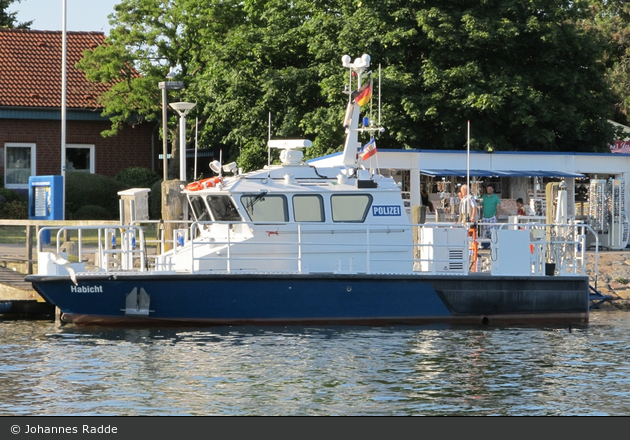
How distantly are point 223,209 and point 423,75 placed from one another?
13423 mm

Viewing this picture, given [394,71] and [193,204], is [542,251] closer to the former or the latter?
[193,204]

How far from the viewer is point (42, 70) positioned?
3675cm

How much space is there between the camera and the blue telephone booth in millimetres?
20859

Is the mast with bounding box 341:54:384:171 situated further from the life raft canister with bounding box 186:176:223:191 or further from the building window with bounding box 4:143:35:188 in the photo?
the building window with bounding box 4:143:35:188

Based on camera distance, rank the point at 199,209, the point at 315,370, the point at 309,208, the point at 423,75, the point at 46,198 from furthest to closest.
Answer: the point at 423,75 → the point at 46,198 → the point at 199,209 → the point at 309,208 → the point at 315,370

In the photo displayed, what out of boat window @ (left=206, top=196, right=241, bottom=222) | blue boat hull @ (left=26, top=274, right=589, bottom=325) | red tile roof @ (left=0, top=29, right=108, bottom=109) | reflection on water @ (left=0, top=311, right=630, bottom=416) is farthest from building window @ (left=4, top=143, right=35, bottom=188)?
boat window @ (left=206, top=196, right=241, bottom=222)

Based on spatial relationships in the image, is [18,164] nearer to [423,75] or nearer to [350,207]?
[423,75]

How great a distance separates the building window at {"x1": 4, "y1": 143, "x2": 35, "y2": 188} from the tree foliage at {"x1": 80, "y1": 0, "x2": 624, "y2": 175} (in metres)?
7.19

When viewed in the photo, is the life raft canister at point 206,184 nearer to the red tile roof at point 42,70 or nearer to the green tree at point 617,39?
the red tile roof at point 42,70

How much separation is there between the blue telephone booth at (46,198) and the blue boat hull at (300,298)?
542 cm

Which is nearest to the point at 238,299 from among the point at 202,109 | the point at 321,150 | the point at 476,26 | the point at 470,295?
the point at 470,295

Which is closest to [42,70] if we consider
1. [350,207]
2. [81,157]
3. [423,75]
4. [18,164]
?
[81,157]

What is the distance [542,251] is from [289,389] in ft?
22.4
